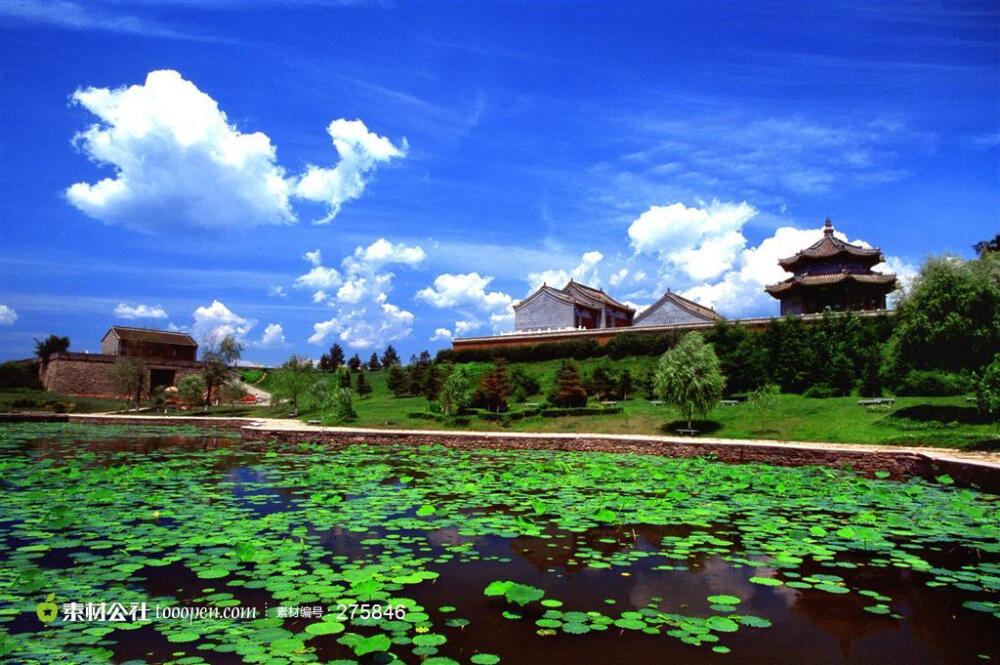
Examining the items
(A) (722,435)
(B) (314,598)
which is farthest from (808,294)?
(B) (314,598)

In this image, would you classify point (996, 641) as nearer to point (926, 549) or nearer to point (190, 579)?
point (926, 549)

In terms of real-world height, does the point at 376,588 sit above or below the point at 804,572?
above

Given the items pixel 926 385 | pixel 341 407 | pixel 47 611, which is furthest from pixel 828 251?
pixel 47 611

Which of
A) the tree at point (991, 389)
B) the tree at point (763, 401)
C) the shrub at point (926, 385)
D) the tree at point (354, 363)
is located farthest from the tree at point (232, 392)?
the tree at point (991, 389)

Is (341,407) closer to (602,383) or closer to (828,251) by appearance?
(602,383)

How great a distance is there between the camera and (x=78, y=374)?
4169cm

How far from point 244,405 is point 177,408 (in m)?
4.20

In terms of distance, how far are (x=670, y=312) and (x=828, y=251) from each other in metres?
10.6

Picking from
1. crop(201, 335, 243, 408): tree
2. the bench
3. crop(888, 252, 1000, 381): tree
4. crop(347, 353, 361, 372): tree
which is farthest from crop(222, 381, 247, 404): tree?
crop(888, 252, 1000, 381): tree

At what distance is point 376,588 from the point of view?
4.46 metres

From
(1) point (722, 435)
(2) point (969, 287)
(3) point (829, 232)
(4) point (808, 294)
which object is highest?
(3) point (829, 232)

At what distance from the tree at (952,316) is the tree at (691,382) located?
6698mm

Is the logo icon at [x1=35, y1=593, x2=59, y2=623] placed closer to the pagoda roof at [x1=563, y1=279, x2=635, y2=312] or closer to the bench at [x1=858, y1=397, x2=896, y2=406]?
the bench at [x1=858, y1=397, x2=896, y2=406]

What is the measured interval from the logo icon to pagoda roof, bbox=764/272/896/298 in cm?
3772
